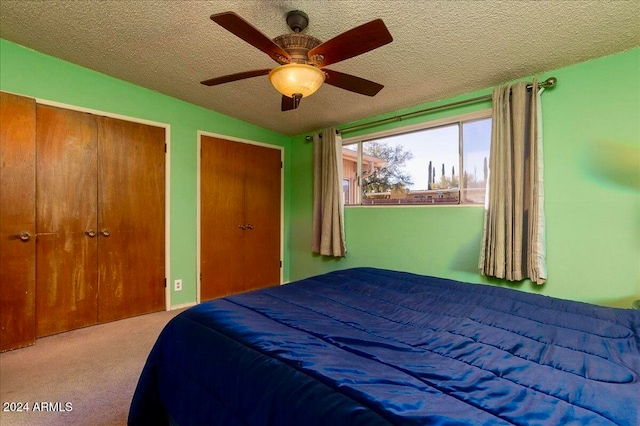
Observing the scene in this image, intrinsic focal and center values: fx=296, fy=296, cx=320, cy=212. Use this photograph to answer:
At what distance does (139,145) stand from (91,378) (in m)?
2.09

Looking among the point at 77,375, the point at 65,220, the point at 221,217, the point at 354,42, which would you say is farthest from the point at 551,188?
the point at 65,220

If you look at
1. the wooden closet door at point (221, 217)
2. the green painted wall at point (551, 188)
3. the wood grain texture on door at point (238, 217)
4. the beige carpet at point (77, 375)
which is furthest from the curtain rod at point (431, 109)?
the beige carpet at point (77, 375)

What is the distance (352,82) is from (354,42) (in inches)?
15.0

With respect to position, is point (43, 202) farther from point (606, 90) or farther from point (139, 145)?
point (606, 90)

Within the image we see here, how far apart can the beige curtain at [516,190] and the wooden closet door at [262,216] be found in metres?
2.62

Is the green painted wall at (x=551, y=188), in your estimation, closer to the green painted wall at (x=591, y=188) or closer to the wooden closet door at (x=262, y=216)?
the green painted wall at (x=591, y=188)

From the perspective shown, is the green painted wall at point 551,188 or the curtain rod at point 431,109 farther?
the curtain rod at point 431,109

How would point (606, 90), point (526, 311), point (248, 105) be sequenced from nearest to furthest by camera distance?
point (526, 311), point (606, 90), point (248, 105)

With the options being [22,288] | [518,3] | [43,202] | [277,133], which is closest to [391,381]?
[518,3]

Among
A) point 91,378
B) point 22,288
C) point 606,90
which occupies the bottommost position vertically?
point 91,378

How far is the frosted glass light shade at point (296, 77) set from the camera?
4.82 ft

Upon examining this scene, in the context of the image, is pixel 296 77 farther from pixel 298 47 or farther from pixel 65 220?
pixel 65 220

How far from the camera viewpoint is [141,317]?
9.68ft

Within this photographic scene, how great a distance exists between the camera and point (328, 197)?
3586mm
